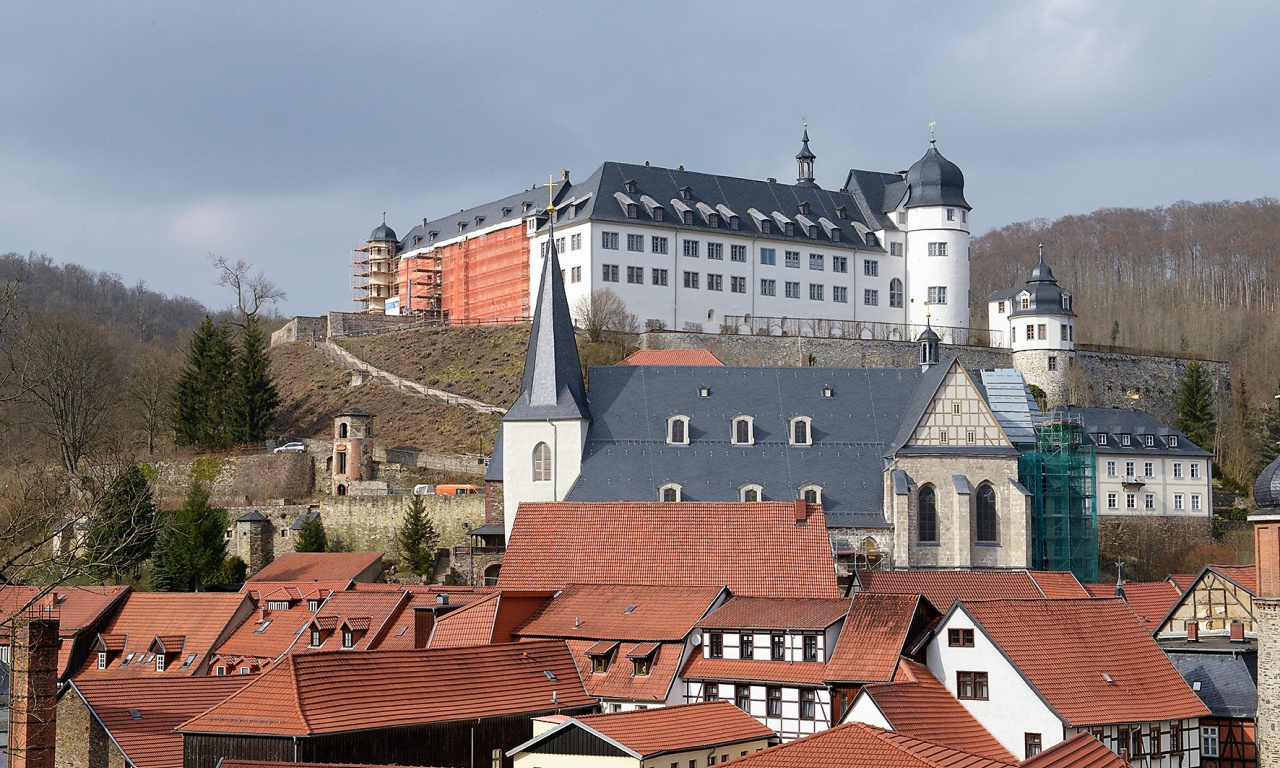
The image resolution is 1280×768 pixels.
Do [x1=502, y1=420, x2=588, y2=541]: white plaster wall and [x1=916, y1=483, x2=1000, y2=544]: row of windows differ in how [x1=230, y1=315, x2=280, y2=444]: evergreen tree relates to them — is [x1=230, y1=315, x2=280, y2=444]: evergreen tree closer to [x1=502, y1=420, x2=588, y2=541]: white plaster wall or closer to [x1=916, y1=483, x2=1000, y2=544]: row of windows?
[x1=502, y1=420, x2=588, y2=541]: white plaster wall

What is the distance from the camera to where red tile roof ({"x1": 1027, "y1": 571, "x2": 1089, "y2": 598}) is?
44.1 meters

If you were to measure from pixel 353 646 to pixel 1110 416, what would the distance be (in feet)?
128

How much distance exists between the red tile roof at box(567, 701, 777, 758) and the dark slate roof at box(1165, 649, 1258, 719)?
32.3 feet

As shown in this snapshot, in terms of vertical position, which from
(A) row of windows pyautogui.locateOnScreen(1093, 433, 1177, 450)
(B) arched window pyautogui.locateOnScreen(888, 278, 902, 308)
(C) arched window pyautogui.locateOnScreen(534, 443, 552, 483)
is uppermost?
(B) arched window pyautogui.locateOnScreen(888, 278, 902, 308)

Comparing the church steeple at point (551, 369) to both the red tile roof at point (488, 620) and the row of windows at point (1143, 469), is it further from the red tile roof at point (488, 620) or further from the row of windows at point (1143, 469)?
the row of windows at point (1143, 469)

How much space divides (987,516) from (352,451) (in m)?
26.8

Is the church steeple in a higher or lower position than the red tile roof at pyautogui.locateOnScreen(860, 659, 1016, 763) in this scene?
higher

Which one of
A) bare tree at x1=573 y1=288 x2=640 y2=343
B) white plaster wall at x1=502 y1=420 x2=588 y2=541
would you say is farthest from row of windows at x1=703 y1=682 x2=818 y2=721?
bare tree at x1=573 y1=288 x2=640 y2=343

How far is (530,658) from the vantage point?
36.8m

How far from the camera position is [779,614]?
37500 millimetres

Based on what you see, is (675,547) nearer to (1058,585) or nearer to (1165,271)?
(1058,585)

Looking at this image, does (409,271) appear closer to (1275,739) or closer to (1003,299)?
(1003,299)

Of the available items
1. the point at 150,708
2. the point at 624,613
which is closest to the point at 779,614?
the point at 624,613

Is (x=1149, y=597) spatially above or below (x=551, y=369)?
below
